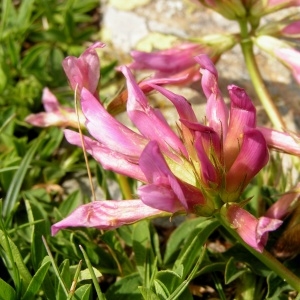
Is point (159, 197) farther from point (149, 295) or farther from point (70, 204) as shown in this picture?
point (70, 204)

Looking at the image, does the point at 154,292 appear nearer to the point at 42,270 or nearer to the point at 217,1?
the point at 42,270

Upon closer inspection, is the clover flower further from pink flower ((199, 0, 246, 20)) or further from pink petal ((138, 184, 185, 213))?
pink flower ((199, 0, 246, 20))

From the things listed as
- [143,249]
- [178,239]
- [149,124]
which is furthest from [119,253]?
[149,124]

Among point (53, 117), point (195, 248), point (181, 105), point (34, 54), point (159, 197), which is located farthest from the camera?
point (34, 54)

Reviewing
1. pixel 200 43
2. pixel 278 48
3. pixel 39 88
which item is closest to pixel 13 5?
pixel 39 88

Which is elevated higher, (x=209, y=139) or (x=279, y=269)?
(x=209, y=139)

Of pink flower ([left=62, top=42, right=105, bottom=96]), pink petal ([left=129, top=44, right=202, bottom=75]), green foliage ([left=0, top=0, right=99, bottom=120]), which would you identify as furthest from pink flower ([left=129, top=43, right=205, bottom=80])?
pink flower ([left=62, top=42, right=105, bottom=96])

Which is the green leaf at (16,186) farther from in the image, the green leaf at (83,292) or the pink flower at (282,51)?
the pink flower at (282,51)
